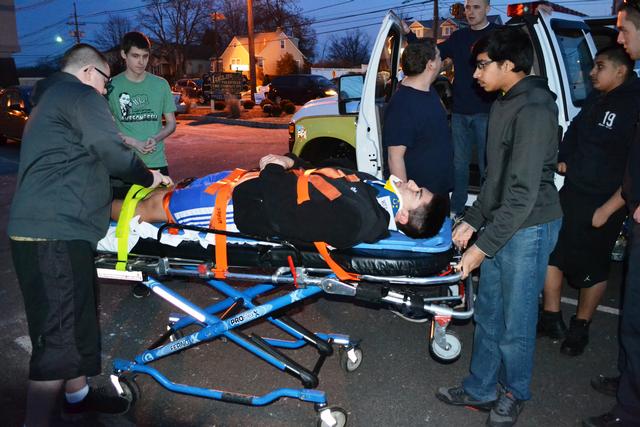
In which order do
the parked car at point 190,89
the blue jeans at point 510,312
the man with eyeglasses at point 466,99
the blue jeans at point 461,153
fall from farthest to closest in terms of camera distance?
the parked car at point 190,89, the blue jeans at point 461,153, the man with eyeglasses at point 466,99, the blue jeans at point 510,312

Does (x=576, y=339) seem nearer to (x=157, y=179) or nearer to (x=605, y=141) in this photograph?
(x=605, y=141)

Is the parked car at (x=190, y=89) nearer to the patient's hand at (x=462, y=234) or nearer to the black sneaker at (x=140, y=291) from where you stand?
the black sneaker at (x=140, y=291)

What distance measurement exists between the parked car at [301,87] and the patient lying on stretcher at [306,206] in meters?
24.1

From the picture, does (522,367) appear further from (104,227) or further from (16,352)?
(16,352)

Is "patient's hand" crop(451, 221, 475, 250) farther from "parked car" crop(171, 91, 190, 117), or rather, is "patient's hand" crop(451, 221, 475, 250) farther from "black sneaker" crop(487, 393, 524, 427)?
"parked car" crop(171, 91, 190, 117)

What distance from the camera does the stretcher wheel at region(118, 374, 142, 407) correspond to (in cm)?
313

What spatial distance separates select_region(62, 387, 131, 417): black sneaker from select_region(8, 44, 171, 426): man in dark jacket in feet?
1.07

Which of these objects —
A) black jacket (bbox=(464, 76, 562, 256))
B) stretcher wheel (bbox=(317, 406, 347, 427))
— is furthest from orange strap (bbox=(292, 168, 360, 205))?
stretcher wheel (bbox=(317, 406, 347, 427))

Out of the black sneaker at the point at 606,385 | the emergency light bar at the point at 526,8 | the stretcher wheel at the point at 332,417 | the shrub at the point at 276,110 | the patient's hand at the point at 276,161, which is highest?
the emergency light bar at the point at 526,8

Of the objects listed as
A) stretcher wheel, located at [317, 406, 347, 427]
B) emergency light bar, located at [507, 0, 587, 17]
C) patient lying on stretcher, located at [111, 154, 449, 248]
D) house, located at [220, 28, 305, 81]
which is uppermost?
house, located at [220, 28, 305, 81]

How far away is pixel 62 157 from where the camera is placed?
8.34 ft

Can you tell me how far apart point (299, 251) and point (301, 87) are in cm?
2536

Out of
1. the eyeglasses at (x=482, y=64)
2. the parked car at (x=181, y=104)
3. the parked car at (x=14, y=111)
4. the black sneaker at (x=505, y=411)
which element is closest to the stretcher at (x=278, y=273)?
the black sneaker at (x=505, y=411)

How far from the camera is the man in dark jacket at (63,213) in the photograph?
2.52m
